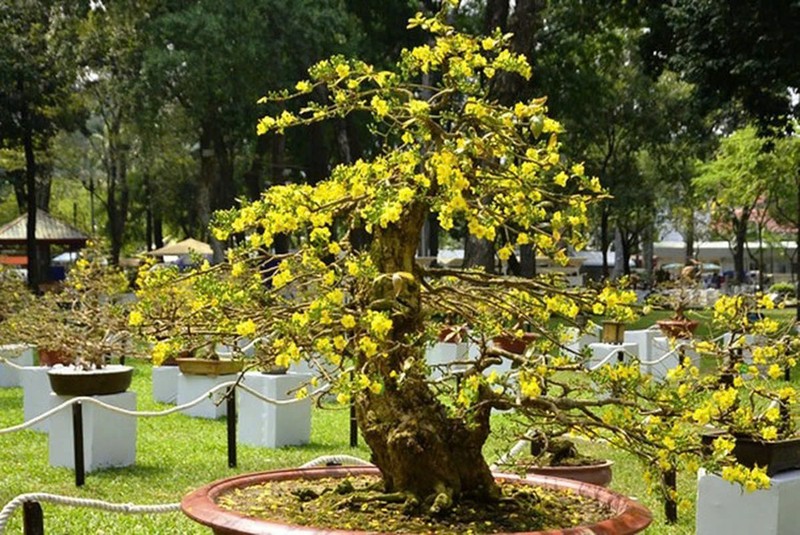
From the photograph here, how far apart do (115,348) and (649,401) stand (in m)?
7.02

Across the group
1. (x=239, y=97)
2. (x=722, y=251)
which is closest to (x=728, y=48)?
(x=239, y=97)

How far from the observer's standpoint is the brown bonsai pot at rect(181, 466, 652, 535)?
3646 millimetres

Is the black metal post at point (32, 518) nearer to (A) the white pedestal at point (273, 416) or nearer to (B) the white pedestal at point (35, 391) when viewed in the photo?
(A) the white pedestal at point (273, 416)

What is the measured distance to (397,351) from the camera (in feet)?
14.0

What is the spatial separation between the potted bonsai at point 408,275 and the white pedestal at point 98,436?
5.40 meters

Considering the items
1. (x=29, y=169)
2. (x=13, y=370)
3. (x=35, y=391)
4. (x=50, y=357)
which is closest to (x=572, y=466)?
(x=35, y=391)

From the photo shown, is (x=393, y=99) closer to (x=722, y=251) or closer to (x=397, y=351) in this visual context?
(x=397, y=351)

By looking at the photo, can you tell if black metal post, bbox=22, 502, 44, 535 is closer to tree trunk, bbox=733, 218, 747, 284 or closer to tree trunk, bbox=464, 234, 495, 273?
tree trunk, bbox=464, 234, 495, 273

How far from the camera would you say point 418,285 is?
4344 mm

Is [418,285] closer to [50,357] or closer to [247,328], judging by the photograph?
[247,328]

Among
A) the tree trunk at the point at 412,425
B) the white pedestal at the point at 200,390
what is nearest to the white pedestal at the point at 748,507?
the tree trunk at the point at 412,425

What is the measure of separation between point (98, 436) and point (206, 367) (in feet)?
11.9

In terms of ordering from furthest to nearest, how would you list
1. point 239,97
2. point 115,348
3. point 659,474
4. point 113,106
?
point 113,106 < point 239,97 < point 115,348 < point 659,474

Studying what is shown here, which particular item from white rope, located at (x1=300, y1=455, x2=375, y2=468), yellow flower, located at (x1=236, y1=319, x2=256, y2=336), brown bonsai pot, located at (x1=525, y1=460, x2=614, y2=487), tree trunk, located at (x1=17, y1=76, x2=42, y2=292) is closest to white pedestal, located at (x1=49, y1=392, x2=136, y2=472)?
white rope, located at (x1=300, y1=455, x2=375, y2=468)
